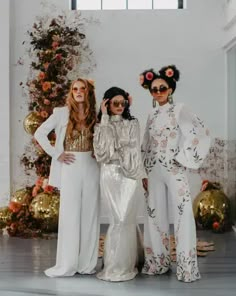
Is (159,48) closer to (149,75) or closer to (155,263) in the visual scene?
(149,75)

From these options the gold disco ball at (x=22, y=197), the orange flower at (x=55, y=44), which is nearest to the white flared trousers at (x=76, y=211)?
the gold disco ball at (x=22, y=197)

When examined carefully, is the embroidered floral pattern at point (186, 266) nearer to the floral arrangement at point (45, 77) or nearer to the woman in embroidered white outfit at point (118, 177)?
the woman in embroidered white outfit at point (118, 177)

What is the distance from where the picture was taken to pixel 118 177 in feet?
15.1

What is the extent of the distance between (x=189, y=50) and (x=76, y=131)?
332 cm

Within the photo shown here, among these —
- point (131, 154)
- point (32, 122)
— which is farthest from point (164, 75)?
point (32, 122)

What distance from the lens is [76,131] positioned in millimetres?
4762

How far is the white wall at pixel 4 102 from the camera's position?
7473 millimetres

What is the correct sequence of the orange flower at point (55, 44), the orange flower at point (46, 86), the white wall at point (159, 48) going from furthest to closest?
the white wall at point (159, 48) < the orange flower at point (55, 44) < the orange flower at point (46, 86)

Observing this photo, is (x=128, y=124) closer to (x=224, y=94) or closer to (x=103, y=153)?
(x=103, y=153)

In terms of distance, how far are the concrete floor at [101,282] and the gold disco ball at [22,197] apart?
134 centimetres

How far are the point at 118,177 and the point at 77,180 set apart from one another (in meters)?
0.36

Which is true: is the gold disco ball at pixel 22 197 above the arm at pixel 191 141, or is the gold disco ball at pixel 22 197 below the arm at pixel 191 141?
below

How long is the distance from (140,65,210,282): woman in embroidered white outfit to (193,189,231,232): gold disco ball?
7.05 ft

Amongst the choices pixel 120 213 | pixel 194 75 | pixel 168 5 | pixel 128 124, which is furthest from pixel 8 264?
pixel 168 5
